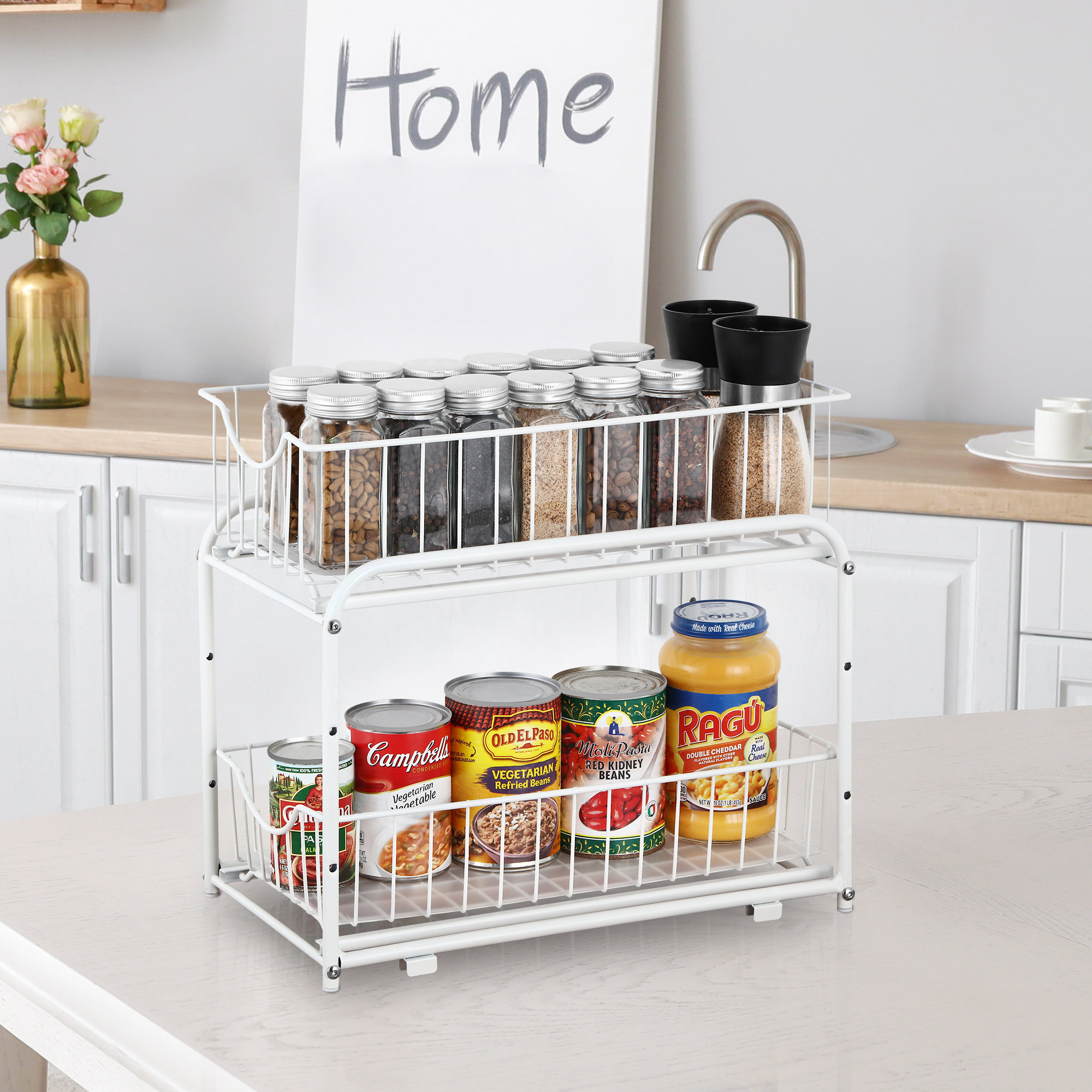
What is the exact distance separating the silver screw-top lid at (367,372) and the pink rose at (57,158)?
1837 millimetres

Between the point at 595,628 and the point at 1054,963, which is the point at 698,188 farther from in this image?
the point at 1054,963

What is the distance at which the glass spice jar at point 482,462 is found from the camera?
852 mm

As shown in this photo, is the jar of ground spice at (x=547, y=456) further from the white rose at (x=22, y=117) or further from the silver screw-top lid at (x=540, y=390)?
the white rose at (x=22, y=117)

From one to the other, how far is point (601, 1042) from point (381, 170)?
6.99 feet

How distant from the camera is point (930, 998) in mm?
806

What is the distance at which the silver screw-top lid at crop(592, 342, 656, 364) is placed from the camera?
0.96m

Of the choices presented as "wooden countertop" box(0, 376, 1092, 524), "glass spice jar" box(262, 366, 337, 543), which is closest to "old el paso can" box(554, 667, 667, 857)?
"glass spice jar" box(262, 366, 337, 543)

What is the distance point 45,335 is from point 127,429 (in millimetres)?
354

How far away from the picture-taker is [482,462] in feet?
2.82

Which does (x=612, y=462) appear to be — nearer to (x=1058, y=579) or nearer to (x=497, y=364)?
(x=497, y=364)

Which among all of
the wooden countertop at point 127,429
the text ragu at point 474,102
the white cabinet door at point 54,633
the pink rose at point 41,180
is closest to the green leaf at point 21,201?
the pink rose at point 41,180

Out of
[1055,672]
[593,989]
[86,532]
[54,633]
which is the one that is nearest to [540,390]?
[593,989]

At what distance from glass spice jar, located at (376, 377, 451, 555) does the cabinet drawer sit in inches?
50.5

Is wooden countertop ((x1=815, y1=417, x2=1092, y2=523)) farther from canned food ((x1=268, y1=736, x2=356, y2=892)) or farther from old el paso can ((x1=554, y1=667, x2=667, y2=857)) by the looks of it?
canned food ((x1=268, y1=736, x2=356, y2=892))
